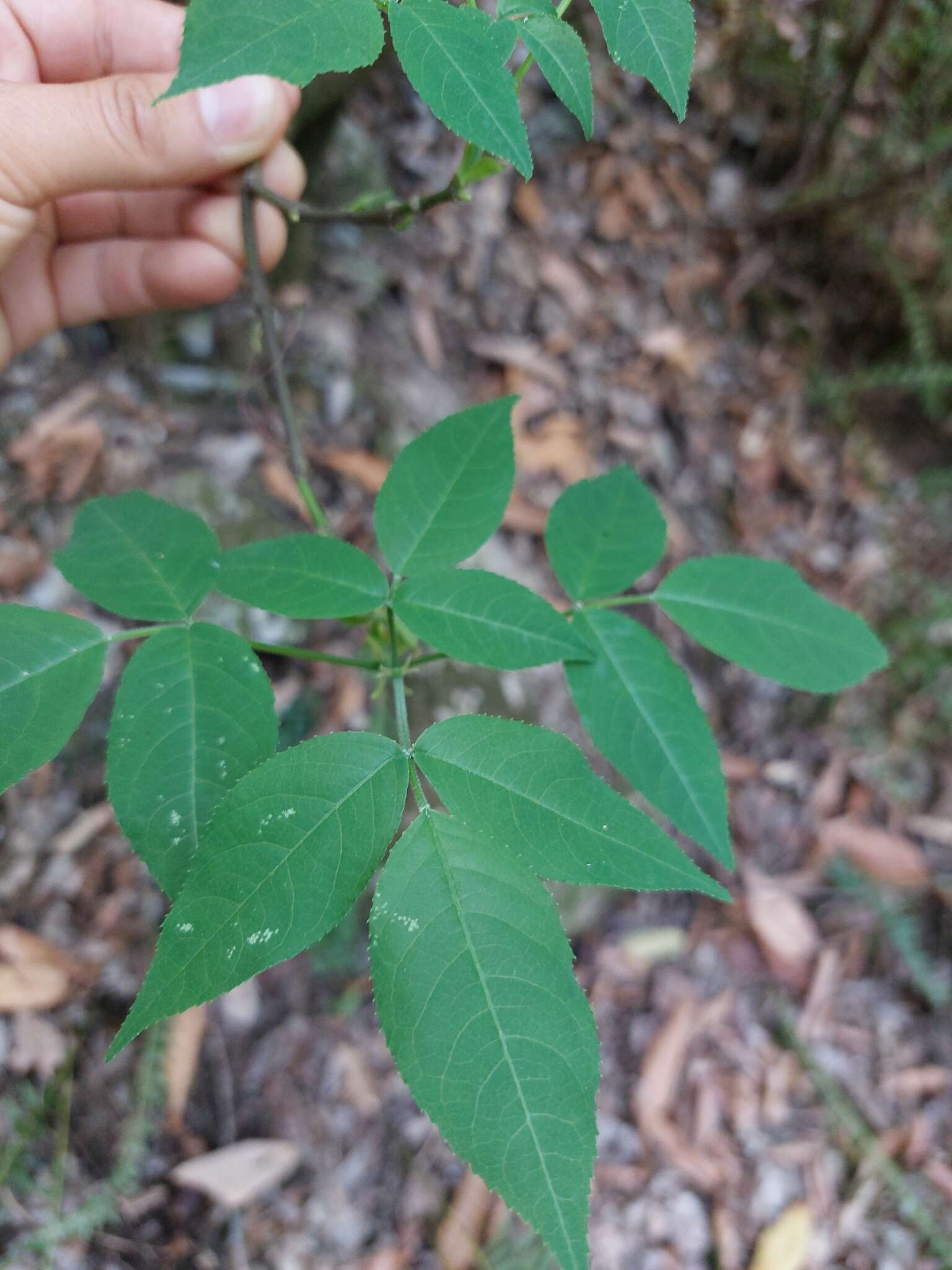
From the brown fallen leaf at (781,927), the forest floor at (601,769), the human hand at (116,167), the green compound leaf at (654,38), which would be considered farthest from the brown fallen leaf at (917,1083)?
the human hand at (116,167)

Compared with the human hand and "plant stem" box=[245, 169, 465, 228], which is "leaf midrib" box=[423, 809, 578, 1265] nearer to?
"plant stem" box=[245, 169, 465, 228]

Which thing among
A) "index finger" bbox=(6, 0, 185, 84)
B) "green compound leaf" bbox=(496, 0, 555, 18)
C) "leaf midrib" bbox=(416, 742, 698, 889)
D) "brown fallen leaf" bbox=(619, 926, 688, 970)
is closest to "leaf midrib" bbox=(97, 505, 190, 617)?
"leaf midrib" bbox=(416, 742, 698, 889)

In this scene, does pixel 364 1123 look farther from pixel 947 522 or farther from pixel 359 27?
pixel 947 522

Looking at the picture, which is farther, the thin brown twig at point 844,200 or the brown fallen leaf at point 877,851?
the thin brown twig at point 844,200

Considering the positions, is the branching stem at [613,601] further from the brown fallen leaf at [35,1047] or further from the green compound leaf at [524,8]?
the brown fallen leaf at [35,1047]

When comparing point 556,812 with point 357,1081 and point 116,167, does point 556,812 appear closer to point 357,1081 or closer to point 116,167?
point 116,167

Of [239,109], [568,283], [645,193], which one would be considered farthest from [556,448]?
[239,109]
